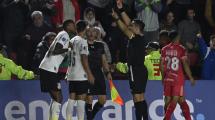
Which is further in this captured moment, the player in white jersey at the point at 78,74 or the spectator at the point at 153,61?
the spectator at the point at 153,61

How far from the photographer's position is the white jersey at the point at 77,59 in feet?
49.2

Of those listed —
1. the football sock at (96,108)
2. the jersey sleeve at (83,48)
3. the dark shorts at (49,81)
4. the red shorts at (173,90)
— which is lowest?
Answer: the football sock at (96,108)

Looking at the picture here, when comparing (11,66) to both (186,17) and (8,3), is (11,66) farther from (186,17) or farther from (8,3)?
(186,17)

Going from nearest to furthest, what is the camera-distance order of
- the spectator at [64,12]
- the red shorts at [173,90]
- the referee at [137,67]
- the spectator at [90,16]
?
the referee at [137,67], the red shorts at [173,90], the spectator at [90,16], the spectator at [64,12]

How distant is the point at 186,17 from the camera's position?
1945 cm

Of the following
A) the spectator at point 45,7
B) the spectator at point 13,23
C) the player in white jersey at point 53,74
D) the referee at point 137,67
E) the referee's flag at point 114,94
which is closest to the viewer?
the player in white jersey at point 53,74

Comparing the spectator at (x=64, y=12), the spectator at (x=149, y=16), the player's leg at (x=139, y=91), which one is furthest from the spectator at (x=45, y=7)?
the player's leg at (x=139, y=91)

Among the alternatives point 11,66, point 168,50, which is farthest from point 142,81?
point 11,66

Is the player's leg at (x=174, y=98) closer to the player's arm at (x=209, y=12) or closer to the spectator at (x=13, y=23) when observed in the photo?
the spectator at (x=13, y=23)

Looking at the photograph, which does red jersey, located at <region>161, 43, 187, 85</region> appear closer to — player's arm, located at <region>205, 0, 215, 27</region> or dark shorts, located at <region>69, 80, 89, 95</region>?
dark shorts, located at <region>69, 80, 89, 95</region>

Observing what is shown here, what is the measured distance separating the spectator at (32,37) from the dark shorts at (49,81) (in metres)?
2.40

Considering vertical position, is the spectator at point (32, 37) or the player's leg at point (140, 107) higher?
the spectator at point (32, 37)

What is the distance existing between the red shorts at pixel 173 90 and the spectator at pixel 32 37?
335 centimetres

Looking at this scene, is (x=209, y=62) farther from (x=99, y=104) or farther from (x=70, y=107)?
(x=70, y=107)
